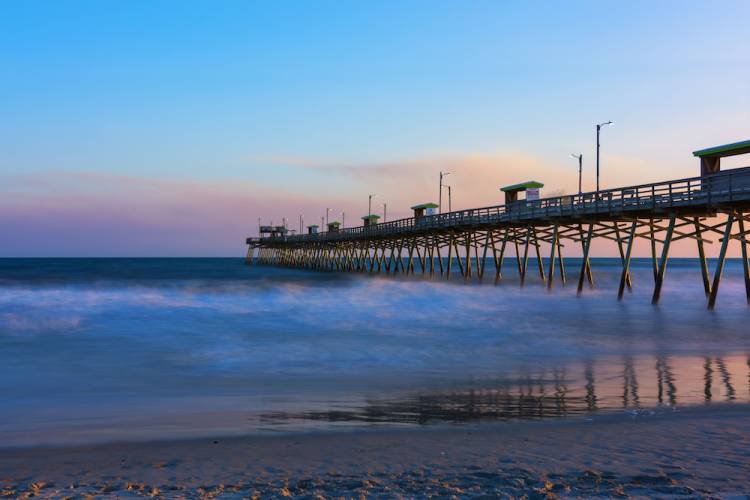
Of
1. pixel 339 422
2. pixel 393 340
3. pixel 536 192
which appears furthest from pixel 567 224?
pixel 339 422

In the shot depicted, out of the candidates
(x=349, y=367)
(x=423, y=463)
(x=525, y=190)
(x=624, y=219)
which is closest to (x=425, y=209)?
(x=525, y=190)

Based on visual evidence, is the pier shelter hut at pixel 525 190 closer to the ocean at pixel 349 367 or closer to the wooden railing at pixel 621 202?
the wooden railing at pixel 621 202

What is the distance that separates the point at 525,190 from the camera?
42938 mm

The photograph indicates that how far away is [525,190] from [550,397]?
34.8 metres

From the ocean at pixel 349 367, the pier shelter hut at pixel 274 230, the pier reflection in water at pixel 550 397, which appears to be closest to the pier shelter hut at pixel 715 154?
the ocean at pixel 349 367

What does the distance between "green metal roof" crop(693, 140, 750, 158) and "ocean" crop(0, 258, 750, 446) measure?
6.09 meters

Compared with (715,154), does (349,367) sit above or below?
below

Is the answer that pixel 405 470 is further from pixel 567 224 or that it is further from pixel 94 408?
pixel 567 224

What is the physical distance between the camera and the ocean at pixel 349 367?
8.29m

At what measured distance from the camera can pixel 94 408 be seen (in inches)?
354

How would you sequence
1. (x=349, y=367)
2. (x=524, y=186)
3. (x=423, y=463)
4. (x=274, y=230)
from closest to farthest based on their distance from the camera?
(x=423, y=463)
(x=349, y=367)
(x=524, y=186)
(x=274, y=230)

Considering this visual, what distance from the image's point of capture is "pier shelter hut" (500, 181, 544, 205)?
3953cm

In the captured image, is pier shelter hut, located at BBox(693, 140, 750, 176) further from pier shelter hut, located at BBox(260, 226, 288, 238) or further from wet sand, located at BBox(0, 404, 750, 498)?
pier shelter hut, located at BBox(260, 226, 288, 238)

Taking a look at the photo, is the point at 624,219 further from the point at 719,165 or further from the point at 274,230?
the point at 274,230
